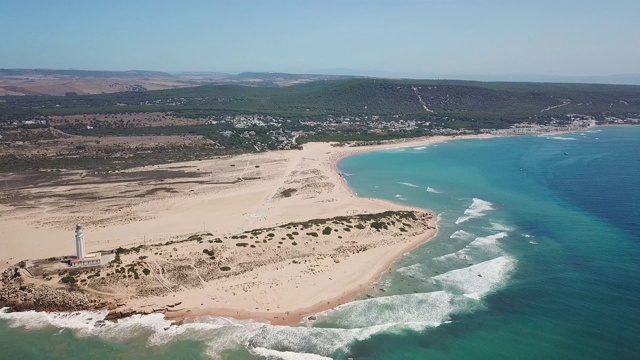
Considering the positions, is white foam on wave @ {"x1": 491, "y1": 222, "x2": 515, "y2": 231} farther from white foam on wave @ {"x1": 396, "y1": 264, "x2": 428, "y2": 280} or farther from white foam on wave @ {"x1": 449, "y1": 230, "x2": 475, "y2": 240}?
white foam on wave @ {"x1": 396, "y1": 264, "x2": 428, "y2": 280}

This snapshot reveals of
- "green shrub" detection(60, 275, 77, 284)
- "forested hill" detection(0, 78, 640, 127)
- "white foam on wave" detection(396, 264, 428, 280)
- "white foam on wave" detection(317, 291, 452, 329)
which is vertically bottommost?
"white foam on wave" detection(317, 291, 452, 329)

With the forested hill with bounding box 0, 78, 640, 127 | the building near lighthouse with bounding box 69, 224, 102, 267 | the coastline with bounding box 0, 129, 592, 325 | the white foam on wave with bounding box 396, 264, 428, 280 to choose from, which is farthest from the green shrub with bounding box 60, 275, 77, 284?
the forested hill with bounding box 0, 78, 640, 127

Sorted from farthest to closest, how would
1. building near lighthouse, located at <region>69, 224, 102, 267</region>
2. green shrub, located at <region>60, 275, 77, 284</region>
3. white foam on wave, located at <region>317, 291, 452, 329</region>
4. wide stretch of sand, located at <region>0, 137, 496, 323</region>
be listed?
building near lighthouse, located at <region>69, 224, 102, 267</region> → green shrub, located at <region>60, 275, 77, 284</region> → wide stretch of sand, located at <region>0, 137, 496, 323</region> → white foam on wave, located at <region>317, 291, 452, 329</region>

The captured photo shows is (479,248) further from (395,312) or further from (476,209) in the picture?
(395,312)

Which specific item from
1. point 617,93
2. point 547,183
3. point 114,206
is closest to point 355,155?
point 547,183

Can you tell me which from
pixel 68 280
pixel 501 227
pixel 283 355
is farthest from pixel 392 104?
pixel 283 355

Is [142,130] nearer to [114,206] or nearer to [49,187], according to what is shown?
[49,187]

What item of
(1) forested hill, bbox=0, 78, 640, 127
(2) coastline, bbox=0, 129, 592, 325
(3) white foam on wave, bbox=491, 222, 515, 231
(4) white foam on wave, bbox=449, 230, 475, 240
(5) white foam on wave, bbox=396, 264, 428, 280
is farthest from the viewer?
(1) forested hill, bbox=0, 78, 640, 127
